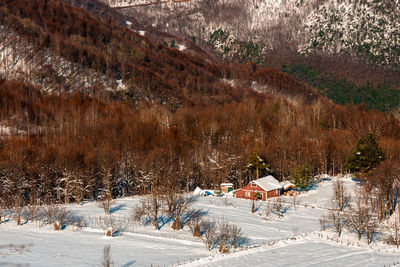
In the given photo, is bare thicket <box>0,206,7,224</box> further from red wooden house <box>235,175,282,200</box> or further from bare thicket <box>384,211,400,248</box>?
bare thicket <box>384,211,400,248</box>

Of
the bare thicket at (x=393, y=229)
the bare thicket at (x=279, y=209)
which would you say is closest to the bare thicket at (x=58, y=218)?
the bare thicket at (x=279, y=209)

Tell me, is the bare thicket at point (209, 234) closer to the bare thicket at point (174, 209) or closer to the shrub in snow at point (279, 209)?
the bare thicket at point (174, 209)

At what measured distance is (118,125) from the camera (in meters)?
85.0

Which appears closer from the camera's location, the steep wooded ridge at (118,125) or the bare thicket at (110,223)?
the bare thicket at (110,223)

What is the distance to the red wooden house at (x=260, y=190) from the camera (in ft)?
188

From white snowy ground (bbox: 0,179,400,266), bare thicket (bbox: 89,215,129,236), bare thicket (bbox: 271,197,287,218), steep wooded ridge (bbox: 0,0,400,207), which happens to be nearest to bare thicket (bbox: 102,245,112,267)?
white snowy ground (bbox: 0,179,400,266)

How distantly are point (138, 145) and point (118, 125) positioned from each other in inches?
498

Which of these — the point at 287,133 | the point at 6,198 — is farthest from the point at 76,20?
the point at 6,198

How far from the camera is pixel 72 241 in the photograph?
31.4 metres

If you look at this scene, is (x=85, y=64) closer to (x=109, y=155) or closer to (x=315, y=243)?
(x=109, y=155)

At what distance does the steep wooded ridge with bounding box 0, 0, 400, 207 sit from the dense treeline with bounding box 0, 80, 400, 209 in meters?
0.29

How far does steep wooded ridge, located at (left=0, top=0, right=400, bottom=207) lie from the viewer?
58.6 metres

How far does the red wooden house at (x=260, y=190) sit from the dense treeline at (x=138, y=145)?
6.03 m

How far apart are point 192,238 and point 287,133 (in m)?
61.2
